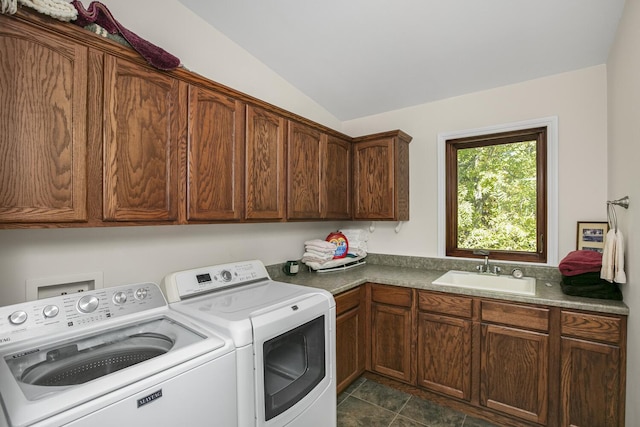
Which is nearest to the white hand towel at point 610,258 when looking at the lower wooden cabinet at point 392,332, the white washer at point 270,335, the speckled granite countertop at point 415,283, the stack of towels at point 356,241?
the speckled granite countertop at point 415,283

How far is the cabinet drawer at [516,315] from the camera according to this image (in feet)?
5.94

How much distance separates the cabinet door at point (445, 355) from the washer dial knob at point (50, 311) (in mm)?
2104

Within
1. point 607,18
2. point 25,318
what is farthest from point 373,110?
point 25,318

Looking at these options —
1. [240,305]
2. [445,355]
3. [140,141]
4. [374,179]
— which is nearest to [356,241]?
[374,179]

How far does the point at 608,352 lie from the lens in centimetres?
164

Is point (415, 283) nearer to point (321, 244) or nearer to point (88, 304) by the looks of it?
point (321, 244)

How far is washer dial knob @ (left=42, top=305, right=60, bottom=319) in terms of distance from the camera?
3.83 feet

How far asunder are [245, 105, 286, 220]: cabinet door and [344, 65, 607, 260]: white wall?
1.37m

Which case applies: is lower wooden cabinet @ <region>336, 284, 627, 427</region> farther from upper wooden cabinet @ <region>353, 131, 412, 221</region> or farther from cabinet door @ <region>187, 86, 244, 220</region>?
cabinet door @ <region>187, 86, 244, 220</region>

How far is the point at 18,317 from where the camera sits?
43.8 inches

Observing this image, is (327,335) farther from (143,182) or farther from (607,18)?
(607,18)

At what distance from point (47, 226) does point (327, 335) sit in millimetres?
1384

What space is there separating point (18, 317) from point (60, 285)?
33 cm

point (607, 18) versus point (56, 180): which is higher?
point (607, 18)
